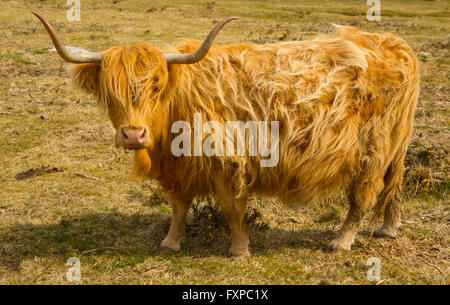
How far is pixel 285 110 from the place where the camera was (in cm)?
344

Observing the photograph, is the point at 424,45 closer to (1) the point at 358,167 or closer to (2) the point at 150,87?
(1) the point at 358,167

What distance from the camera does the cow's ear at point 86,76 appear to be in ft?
10.5

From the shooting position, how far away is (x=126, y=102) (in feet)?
9.93

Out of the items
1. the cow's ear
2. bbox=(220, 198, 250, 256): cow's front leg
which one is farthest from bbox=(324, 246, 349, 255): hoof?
the cow's ear

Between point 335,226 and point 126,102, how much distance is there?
98.1 inches

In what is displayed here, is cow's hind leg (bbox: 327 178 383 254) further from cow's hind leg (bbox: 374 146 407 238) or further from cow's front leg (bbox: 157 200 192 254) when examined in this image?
cow's front leg (bbox: 157 200 192 254)

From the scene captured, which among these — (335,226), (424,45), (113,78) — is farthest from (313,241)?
(424,45)

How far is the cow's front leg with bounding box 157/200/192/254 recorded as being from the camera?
3889 mm

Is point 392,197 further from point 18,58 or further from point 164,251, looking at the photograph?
point 18,58

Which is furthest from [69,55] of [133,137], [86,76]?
[133,137]

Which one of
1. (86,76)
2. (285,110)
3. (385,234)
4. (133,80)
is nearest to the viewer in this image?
(133,80)

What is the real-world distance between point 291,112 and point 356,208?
3.68 ft

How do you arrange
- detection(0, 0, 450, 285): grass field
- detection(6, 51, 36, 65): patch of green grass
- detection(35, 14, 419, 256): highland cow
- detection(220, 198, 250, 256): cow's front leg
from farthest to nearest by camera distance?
detection(6, 51, 36, 65): patch of green grass < detection(220, 198, 250, 256): cow's front leg < detection(0, 0, 450, 285): grass field < detection(35, 14, 419, 256): highland cow

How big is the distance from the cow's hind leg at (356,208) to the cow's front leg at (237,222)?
765 mm
